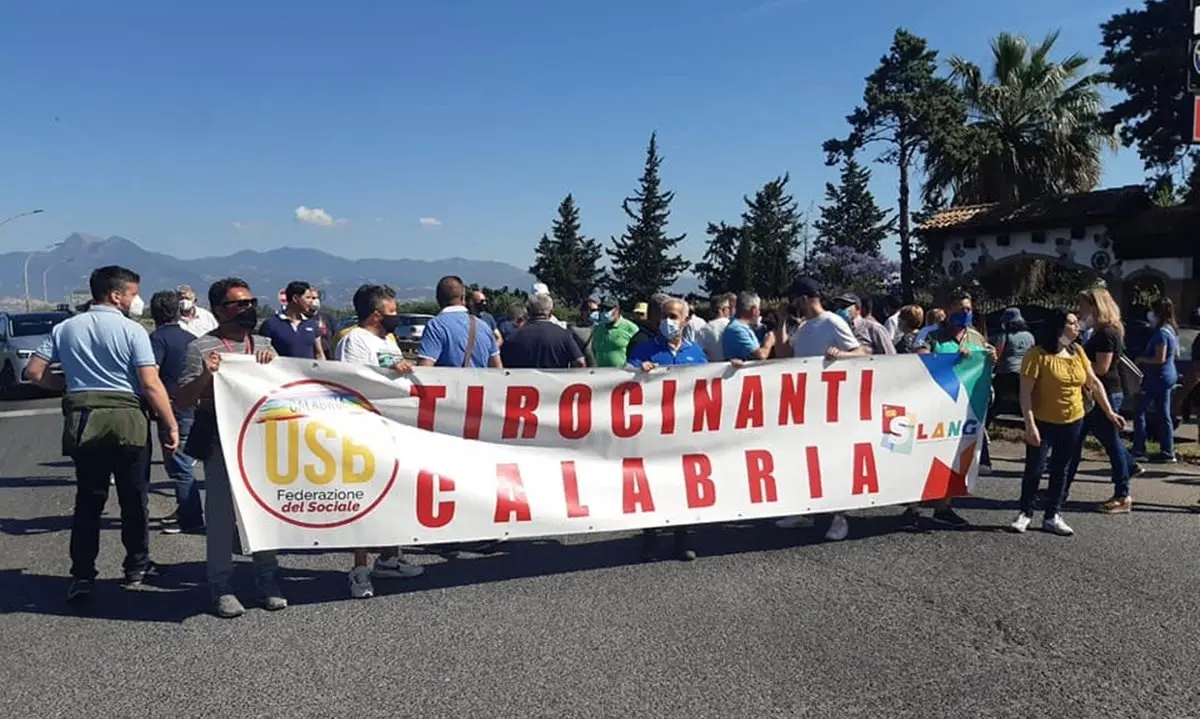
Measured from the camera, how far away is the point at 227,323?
5.11 m

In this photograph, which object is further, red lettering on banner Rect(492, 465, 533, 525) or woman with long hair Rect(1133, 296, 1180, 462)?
woman with long hair Rect(1133, 296, 1180, 462)

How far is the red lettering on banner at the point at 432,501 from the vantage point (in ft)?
16.9

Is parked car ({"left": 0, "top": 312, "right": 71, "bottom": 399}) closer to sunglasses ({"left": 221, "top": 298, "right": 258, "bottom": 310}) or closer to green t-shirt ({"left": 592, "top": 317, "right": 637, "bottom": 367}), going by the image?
green t-shirt ({"left": 592, "top": 317, "right": 637, "bottom": 367})

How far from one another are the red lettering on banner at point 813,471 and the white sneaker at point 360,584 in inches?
115

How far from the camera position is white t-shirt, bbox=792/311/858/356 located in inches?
248

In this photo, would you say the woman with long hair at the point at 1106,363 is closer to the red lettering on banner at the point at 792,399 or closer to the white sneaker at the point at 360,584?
the red lettering on banner at the point at 792,399

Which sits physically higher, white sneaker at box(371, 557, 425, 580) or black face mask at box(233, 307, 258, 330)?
black face mask at box(233, 307, 258, 330)

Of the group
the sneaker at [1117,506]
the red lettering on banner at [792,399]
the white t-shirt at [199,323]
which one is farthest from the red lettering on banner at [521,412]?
the sneaker at [1117,506]

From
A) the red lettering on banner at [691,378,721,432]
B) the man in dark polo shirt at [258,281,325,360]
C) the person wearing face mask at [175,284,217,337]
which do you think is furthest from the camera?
the person wearing face mask at [175,284,217,337]

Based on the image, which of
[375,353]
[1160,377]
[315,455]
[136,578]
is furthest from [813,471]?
[1160,377]

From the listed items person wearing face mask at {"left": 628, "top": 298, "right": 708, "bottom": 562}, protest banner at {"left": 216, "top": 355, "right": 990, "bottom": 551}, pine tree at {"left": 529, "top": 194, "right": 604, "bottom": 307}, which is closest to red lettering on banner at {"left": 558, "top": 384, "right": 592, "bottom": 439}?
protest banner at {"left": 216, "top": 355, "right": 990, "bottom": 551}

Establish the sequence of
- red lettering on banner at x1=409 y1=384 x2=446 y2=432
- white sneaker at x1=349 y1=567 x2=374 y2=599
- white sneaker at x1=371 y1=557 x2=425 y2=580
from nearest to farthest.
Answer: white sneaker at x1=349 y1=567 x2=374 y2=599, red lettering on banner at x1=409 y1=384 x2=446 y2=432, white sneaker at x1=371 y1=557 x2=425 y2=580

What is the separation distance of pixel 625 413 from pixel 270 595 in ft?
7.63

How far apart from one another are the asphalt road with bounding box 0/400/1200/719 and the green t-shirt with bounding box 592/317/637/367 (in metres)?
1.76
